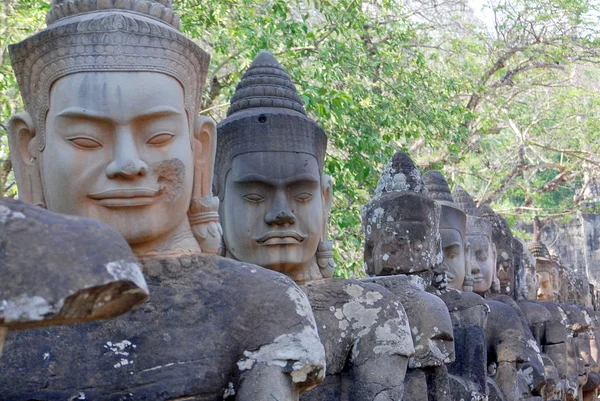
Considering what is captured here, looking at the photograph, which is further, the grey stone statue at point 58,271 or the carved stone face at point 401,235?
the carved stone face at point 401,235

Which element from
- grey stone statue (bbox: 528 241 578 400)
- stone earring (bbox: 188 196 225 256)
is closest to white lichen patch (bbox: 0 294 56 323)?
stone earring (bbox: 188 196 225 256)

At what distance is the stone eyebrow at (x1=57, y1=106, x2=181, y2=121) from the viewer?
3.81 metres

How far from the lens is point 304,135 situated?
18.1 feet

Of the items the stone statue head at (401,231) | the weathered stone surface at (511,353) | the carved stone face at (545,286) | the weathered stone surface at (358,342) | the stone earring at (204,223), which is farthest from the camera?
the carved stone face at (545,286)

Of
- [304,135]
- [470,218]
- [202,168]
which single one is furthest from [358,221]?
[202,168]

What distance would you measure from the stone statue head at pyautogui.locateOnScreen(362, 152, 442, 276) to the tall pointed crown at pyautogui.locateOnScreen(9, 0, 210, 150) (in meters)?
2.99

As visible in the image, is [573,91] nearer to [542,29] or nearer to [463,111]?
[542,29]

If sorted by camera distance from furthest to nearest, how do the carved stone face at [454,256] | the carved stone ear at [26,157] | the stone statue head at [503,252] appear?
1. the stone statue head at [503,252]
2. the carved stone face at [454,256]
3. the carved stone ear at [26,157]

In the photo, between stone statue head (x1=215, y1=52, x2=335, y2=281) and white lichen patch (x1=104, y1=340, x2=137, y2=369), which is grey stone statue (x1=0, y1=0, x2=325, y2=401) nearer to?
white lichen patch (x1=104, y1=340, x2=137, y2=369)

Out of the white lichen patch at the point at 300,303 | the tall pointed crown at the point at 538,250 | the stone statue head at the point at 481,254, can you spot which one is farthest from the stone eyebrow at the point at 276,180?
the tall pointed crown at the point at 538,250

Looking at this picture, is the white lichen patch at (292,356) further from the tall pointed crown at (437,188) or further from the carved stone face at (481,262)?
the carved stone face at (481,262)

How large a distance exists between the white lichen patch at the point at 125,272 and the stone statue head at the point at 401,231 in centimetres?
474

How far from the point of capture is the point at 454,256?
8.55 metres

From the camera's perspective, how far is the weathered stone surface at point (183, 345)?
3641 mm
